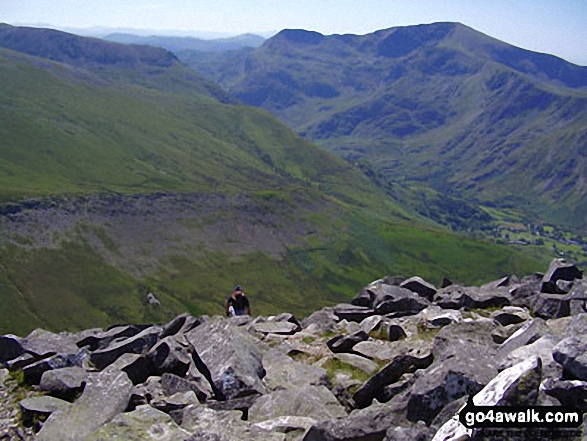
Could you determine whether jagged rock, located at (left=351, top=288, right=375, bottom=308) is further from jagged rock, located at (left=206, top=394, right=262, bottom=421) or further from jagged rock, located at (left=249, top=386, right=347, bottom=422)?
jagged rock, located at (left=206, top=394, right=262, bottom=421)

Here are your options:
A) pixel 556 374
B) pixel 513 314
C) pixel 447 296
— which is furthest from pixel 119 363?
pixel 447 296

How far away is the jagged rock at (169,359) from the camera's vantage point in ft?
65.7

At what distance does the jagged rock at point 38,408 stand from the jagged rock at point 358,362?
983cm

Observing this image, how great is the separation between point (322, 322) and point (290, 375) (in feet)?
30.8

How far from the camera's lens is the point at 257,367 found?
19.3 m

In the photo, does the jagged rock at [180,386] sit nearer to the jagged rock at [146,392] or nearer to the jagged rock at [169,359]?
the jagged rock at [146,392]

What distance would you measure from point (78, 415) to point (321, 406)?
7022 millimetres

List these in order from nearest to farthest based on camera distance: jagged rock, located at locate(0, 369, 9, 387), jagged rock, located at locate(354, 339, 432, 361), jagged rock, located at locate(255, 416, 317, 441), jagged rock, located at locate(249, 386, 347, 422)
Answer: jagged rock, located at locate(255, 416, 317, 441) → jagged rock, located at locate(249, 386, 347, 422) → jagged rock, located at locate(0, 369, 9, 387) → jagged rock, located at locate(354, 339, 432, 361)

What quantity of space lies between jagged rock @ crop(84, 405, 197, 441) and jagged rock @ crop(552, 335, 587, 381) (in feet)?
29.9

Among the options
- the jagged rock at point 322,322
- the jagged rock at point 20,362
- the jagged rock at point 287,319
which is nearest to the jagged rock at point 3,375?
the jagged rock at point 20,362

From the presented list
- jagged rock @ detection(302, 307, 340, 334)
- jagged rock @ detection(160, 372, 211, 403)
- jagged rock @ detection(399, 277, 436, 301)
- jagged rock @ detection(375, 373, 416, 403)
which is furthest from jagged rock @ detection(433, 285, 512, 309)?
jagged rock @ detection(160, 372, 211, 403)

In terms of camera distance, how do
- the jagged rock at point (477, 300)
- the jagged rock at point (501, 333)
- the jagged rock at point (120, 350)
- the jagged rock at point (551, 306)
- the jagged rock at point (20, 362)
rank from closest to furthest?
the jagged rock at point (501, 333)
the jagged rock at point (20, 362)
the jagged rock at point (120, 350)
the jagged rock at point (551, 306)
the jagged rock at point (477, 300)

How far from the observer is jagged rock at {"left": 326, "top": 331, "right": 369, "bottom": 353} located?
897 inches

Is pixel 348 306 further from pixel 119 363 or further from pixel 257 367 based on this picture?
pixel 119 363
